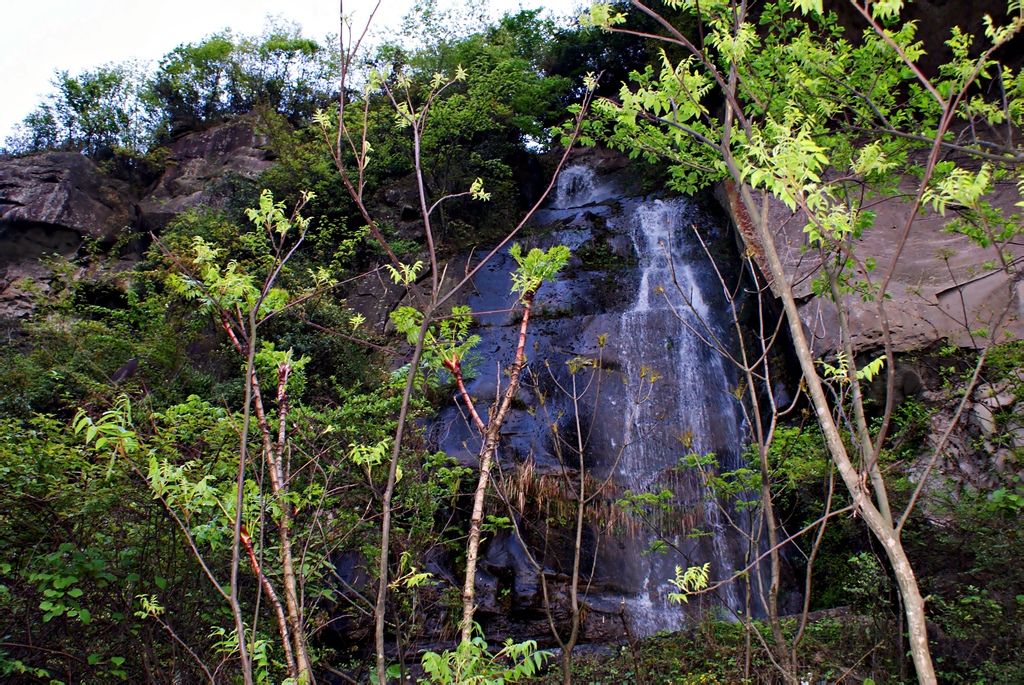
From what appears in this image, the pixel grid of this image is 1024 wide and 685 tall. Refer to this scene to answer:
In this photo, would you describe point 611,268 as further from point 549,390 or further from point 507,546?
point 507,546

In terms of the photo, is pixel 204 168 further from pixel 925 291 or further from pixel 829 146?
pixel 829 146

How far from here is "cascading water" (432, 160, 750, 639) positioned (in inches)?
351

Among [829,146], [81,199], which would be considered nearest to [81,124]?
[81,199]

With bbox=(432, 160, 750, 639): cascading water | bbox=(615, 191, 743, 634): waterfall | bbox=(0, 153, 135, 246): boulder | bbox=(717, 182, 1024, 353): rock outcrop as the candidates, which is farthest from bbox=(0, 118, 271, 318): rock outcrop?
bbox=(717, 182, 1024, 353): rock outcrop

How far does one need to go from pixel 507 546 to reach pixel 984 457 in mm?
5550

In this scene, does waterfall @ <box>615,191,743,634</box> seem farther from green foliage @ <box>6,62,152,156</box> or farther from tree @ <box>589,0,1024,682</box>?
green foliage @ <box>6,62,152,156</box>

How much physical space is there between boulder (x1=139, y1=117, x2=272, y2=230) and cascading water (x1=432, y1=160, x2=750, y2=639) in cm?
752

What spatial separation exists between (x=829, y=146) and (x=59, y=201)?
17.5 meters

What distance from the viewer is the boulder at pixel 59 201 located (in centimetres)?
1602

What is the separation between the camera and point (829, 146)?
195 inches

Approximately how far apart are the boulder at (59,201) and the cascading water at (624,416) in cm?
997

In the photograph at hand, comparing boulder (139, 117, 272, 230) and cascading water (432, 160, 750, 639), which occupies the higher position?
boulder (139, 117, 272, 230)

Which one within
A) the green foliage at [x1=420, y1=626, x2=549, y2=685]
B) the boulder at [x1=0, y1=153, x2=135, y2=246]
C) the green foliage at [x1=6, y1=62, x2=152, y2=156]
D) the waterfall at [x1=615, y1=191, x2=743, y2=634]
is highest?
the green foliage at [x1=6, y1=62, x2=152, y2=156]

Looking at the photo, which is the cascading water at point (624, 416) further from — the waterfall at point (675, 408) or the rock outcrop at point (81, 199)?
the rock outcrop at point (81, 199)
